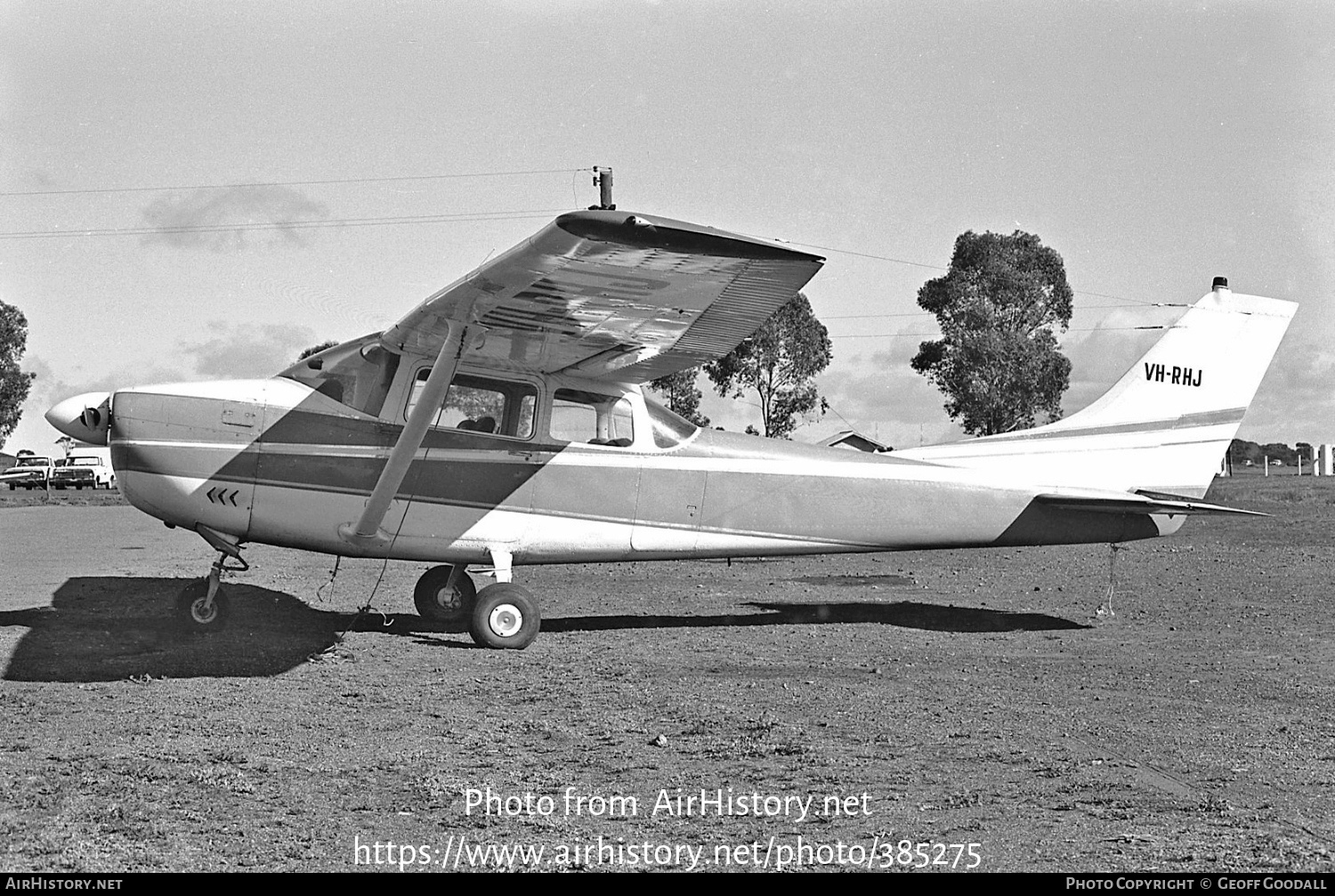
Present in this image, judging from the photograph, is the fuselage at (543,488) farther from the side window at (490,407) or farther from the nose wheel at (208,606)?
the nose wheel at (208,606)

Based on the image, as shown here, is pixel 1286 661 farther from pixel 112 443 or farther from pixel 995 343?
pixel 995 343

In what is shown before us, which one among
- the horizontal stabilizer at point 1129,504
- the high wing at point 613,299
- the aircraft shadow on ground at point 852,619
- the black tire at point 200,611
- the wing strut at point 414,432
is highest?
the high wing at point 613,299

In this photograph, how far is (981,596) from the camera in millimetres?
12727

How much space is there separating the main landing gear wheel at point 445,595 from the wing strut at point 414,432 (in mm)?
1663

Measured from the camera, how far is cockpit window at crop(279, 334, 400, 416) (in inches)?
359

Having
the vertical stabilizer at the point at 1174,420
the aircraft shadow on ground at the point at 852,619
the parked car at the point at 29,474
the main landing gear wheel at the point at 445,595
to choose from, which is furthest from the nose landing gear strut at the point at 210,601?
the parked car at the point at 29,474

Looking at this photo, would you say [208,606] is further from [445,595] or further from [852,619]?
[852,619]

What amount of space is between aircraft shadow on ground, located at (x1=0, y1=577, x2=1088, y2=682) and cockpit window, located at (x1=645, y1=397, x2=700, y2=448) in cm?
162

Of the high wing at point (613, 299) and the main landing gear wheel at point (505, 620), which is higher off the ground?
the high wing at point (613, 299)

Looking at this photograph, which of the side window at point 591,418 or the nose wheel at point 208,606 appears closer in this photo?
the nose wheel at point 208,606

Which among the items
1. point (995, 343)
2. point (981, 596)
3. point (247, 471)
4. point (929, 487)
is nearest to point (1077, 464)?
point (929, 487)

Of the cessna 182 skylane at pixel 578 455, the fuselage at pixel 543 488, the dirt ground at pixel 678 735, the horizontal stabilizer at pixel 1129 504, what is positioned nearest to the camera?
the dirt ground at pixel 678 735

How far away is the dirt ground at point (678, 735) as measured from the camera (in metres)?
3.94

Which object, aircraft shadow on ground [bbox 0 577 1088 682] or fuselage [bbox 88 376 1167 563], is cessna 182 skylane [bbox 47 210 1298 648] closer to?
fuselage [bbox 88 376 1167 563]
